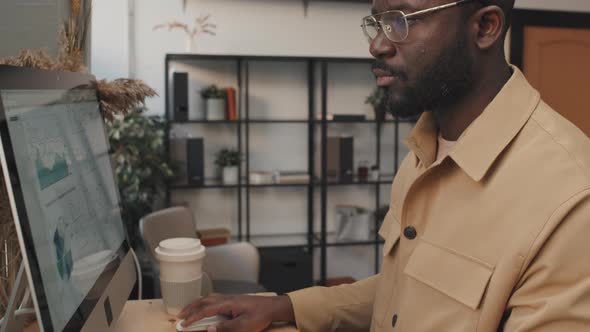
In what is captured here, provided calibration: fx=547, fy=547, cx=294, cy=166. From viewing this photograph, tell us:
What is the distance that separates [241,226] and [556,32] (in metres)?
3.11

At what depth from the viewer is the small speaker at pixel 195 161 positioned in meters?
3.81

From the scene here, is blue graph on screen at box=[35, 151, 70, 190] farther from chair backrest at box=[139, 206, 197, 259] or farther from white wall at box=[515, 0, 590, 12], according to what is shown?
white wall at box=[515, 0, 590, 12]

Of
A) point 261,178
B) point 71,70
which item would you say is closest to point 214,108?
point 261,178

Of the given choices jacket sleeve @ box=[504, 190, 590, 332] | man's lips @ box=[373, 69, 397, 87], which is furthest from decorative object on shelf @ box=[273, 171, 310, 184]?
jacket sleeve @ box=[504, 190, 590, 332]

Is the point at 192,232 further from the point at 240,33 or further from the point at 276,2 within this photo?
the point at 276,2

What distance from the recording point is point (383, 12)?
1109mm

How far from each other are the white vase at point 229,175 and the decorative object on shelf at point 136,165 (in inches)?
16.8

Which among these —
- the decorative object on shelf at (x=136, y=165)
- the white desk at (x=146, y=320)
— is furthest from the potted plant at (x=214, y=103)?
the white desk at (x=146, y=320)

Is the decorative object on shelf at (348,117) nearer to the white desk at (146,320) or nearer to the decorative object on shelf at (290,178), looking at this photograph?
the decorative object on shelf at (290,178)

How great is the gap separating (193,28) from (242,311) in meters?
3.28

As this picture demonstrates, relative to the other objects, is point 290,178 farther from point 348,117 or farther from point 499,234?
point 499,234

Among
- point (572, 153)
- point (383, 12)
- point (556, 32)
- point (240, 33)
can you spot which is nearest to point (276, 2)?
point (240, 33)

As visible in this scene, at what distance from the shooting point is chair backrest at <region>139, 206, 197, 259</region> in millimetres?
2773

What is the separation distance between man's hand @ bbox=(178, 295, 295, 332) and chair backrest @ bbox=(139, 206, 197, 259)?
1631mm
